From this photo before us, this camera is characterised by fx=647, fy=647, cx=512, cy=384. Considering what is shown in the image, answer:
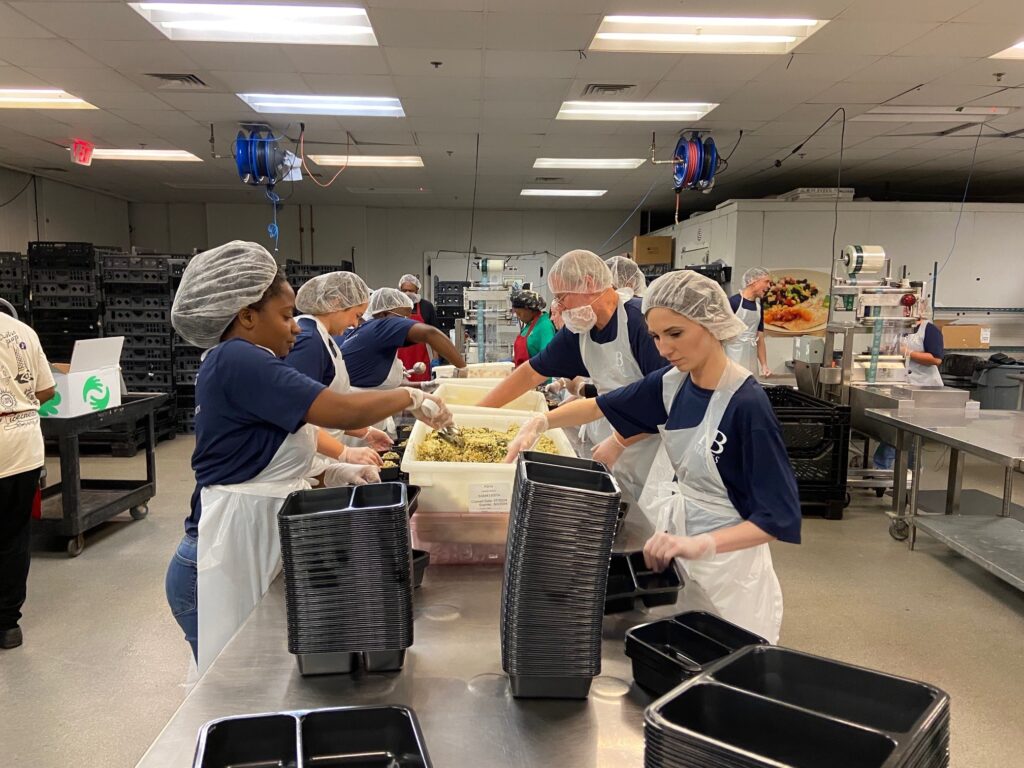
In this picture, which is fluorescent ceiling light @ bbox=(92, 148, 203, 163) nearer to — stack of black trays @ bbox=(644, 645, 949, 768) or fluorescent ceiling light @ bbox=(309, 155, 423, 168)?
fluorescent ceiling light @ bbox=(309, 155, 423, 168)

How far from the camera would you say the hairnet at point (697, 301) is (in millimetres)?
1568

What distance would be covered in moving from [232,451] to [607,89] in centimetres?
432

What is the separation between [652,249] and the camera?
32.3 feet

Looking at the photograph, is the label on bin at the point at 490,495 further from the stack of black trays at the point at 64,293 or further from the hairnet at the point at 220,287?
the stack of black trays at the point at 64,293

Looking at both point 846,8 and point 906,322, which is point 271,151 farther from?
point 906,322

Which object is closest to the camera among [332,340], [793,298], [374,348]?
[332,340]

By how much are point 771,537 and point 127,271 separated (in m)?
6.72

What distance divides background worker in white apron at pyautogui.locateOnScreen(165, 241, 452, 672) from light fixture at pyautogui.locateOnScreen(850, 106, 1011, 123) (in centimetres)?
547

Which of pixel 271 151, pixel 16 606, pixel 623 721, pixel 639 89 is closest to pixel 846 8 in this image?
pixel 639 89

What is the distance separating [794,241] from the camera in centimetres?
755

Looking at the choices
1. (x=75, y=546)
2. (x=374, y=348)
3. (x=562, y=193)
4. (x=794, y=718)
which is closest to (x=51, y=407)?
(x=75, y=546)

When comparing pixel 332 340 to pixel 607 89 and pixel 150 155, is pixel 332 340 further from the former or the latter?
pixel 150 155

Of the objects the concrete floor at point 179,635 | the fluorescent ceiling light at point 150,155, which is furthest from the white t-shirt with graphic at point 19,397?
the fluorescent ceiling light at point 150,155

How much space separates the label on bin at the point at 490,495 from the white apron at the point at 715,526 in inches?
18.5
